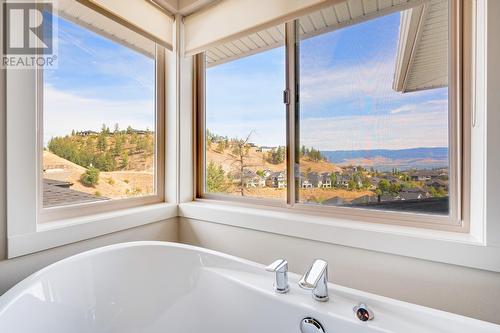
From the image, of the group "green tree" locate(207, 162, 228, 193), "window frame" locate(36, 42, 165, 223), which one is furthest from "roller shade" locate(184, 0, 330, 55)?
"green tree" locate(207, 162, 228, 193)

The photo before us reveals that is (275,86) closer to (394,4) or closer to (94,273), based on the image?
(394,4)

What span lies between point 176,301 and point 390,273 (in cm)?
95

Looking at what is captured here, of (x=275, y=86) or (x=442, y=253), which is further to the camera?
(x=275, y=86)

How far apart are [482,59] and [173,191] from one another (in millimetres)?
1698

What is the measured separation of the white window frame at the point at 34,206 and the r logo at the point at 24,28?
94 millimetres

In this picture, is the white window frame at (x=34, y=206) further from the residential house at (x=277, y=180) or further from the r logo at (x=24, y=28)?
the residential house at (x=277, y=180)

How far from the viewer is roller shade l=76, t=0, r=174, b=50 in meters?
1.33

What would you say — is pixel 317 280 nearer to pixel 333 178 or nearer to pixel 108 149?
pixel 333 178

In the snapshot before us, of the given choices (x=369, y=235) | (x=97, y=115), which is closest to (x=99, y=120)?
(x=97, y=115)

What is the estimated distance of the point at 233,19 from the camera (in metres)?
1.48

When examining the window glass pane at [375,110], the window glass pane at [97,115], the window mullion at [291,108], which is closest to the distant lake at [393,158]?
the window glass pane at [375,110]

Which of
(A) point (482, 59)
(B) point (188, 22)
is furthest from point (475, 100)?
(B) point (188, 22)

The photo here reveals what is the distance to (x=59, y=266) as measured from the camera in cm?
97

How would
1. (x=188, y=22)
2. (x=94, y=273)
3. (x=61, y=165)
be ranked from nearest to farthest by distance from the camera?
(x=94, y=273)
(x=61, y=165)
(x=188, y=22)
